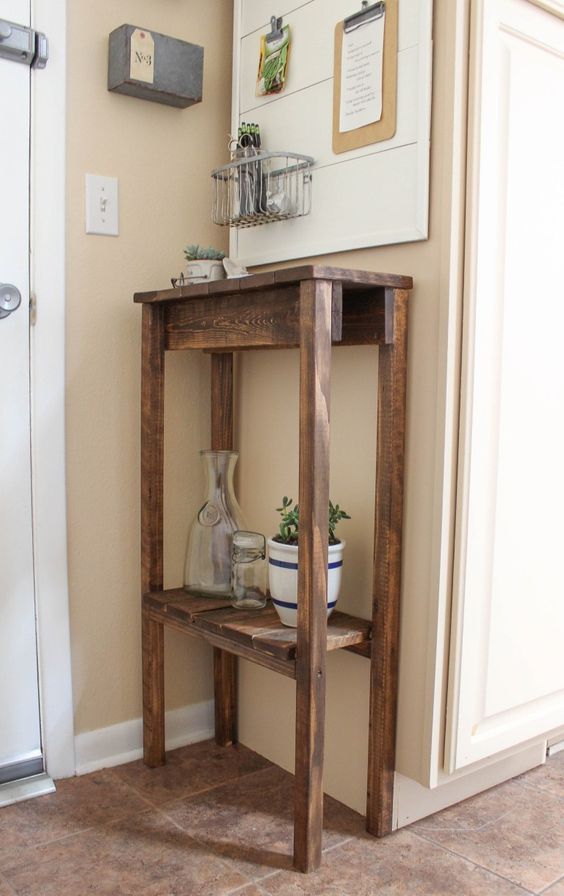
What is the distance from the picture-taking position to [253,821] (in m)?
1.58

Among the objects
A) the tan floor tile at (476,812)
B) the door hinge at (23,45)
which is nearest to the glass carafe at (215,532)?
the tan floor tile at (476,812)

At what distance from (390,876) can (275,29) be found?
1.60 metres

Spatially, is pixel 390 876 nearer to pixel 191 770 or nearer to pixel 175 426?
pixel 191 770

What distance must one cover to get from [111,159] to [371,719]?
1.22 metres

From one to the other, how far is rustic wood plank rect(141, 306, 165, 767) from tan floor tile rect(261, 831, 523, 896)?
0.49m

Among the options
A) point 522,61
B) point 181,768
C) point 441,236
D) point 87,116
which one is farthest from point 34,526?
point 522,61

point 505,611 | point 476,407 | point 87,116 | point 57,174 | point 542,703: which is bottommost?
point 542,703

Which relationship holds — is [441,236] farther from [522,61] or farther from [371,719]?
[371,719]

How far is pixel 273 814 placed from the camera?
160 cm

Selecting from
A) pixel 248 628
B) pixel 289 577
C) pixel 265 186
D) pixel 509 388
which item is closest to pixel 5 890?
pixel 248 628

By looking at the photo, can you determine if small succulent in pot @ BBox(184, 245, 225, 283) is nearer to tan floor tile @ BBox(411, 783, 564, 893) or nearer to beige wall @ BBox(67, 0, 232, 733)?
beige wall @ BBox(67, 0, 232, 733)

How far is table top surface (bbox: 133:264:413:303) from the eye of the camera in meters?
1.31

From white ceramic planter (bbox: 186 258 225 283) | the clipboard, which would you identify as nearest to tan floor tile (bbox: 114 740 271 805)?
white ceramic planter (bbox: 186 258 225 283)

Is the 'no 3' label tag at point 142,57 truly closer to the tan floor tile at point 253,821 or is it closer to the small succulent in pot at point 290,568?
the small succulent in pot at point 290,568
